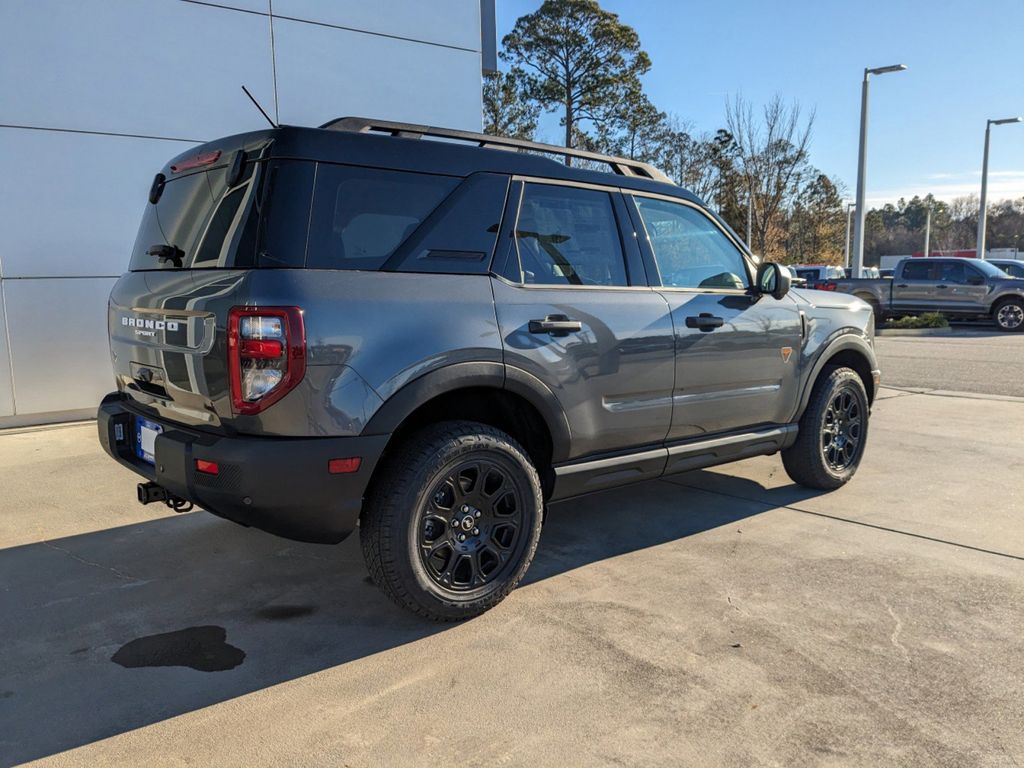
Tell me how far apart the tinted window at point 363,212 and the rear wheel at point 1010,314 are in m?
18.7

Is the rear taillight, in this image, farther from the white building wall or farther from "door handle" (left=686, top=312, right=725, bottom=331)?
the white building wall

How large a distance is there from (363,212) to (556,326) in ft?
3.12

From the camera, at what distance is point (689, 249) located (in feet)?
14.0

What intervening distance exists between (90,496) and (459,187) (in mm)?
3505

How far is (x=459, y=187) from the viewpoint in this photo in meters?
3.32

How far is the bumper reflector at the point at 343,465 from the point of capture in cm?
282

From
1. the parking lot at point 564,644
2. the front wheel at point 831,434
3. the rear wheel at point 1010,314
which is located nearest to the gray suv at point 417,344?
the parking lot at point 564,644

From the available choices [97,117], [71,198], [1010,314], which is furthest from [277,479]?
[1010,314]

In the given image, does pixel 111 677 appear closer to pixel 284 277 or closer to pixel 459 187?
pixel 284 277

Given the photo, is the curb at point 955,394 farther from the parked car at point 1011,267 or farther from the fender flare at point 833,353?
the parked car at point 1011,267

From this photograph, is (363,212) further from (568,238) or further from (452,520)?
(452,520)

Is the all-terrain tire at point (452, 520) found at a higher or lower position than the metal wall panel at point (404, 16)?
lower

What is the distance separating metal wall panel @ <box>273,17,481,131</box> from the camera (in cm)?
844

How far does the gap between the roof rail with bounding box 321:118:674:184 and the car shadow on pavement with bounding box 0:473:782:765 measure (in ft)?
6.54
